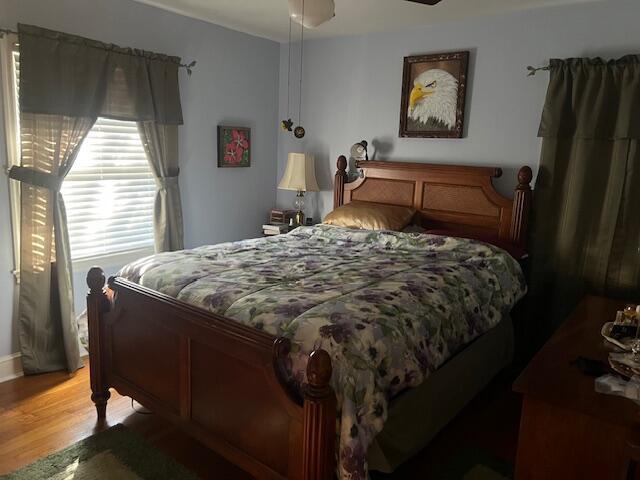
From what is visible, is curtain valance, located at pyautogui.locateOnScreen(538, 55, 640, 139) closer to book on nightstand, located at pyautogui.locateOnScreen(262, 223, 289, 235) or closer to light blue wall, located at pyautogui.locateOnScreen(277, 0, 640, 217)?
light blue wall, located at pyautogui.locateOnScreen(277, 0, 640, 217)

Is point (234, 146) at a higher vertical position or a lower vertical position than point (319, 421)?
higher

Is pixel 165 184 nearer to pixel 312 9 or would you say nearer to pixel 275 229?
pixel 275 229

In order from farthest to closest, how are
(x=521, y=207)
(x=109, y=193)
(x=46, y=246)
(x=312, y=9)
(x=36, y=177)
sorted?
(x=109, y=193), (x=521, y=207), (x=46, y=246), (x=36, y=177), (x=312, y=9)

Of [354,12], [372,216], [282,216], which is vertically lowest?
[282,216]

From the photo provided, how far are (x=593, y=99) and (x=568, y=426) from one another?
217cm

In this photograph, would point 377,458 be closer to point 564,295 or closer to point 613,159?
point 564,295

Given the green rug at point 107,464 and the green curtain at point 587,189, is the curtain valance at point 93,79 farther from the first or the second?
the green curtain at point 587,189

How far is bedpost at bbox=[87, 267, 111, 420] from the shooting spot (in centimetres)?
246

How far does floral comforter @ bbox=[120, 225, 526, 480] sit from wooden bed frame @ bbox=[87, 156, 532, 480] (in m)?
0.10

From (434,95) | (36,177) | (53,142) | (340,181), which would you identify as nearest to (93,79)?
(53,142)

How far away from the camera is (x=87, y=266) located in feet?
10.9

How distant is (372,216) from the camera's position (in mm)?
3562

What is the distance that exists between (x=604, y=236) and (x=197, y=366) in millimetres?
2508

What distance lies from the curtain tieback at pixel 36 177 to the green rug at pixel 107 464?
1.47m
